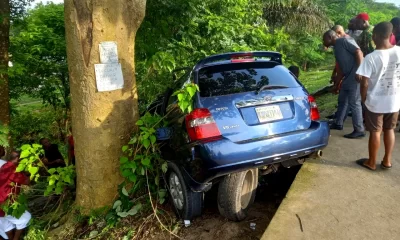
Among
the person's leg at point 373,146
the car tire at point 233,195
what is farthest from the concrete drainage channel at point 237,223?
the person's leg at point 373,146

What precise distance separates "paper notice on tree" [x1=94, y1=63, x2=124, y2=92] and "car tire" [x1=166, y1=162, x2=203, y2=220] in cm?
116

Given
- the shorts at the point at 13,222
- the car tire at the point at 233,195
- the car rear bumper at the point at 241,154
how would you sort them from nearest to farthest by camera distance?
the car rear bumper at the point at 241,154, the car tire at the point at 233,195, the shorts at the point at 13,222

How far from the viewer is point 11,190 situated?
160 inches

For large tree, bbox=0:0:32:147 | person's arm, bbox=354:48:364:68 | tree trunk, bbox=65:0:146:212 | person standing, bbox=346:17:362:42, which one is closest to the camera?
tree trunk, bbox=65:0:146:212

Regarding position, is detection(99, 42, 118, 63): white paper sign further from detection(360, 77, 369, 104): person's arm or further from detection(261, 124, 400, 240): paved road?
detection(360, 77, 369, 104): person's arm

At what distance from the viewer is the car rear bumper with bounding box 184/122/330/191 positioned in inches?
118

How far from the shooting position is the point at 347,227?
2.83 metres

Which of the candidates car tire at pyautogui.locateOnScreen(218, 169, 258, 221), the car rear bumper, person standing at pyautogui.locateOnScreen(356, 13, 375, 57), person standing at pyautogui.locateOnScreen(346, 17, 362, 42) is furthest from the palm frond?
car tire at pyautogui.locateOnScreen(218, 169, 258, 221)

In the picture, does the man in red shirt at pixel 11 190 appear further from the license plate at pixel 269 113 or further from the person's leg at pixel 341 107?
the person's leg at pixel 341 107

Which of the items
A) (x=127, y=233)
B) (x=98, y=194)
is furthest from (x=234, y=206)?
(x=98, y=194)

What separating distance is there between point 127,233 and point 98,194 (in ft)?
2.28

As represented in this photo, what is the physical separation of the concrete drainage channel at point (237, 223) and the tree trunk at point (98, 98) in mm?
1190

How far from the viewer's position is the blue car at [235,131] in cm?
307

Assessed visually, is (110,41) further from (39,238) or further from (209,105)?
(39,238)
